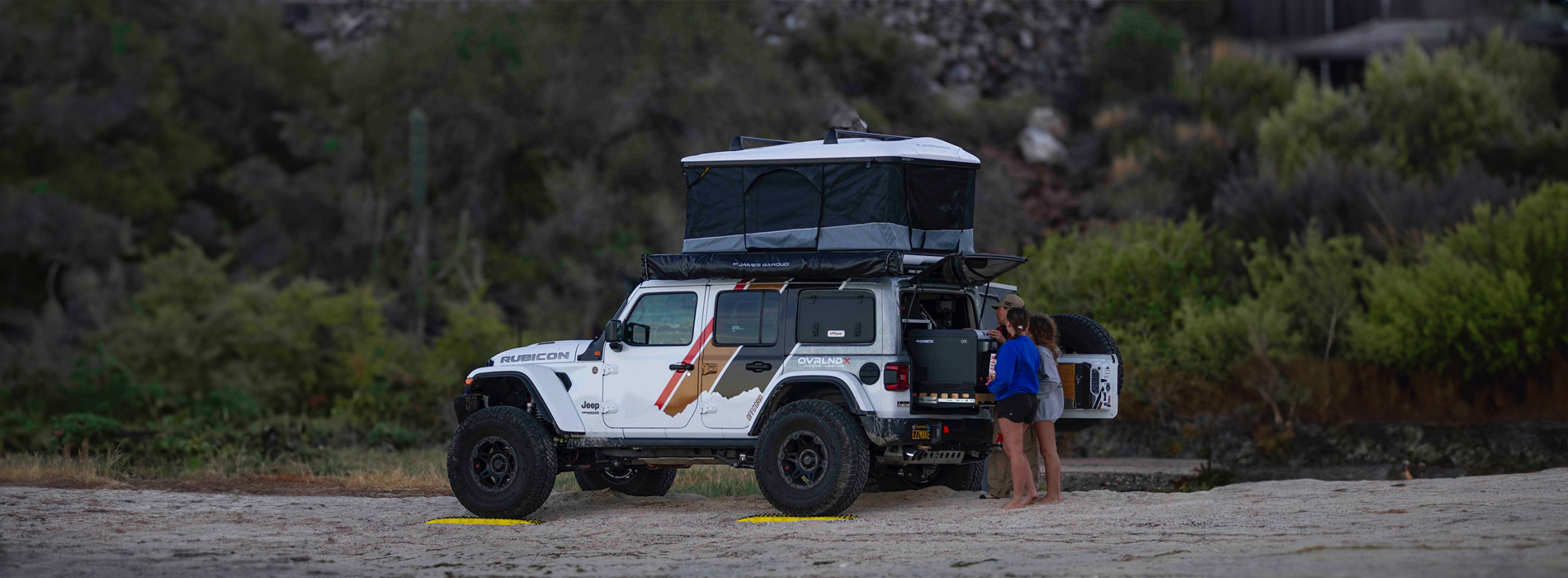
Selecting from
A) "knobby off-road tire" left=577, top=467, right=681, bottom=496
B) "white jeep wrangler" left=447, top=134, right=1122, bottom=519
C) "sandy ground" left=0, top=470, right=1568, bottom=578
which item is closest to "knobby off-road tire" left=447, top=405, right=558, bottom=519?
"white jeep wrangler" left=447, top=134, right=1122, bottom=519

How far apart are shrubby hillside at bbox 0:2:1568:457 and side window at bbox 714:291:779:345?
29.9 feet

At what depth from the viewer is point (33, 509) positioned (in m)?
12.5

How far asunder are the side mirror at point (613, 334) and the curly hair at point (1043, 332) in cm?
316

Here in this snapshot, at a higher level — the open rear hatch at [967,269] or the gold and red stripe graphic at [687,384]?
the open rear hatch at [967,269]

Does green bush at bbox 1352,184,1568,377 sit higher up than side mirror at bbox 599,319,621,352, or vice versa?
green bush at bbox 1352,184,1568,377

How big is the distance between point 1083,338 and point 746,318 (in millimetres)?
2665

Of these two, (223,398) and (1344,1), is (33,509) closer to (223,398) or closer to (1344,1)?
(223,398)

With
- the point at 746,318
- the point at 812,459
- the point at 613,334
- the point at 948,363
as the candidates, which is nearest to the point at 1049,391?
the point at 948,363

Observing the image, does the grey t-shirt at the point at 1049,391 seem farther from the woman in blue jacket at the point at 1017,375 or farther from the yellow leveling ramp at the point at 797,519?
the yellow leveling ramp at the point at 797,519

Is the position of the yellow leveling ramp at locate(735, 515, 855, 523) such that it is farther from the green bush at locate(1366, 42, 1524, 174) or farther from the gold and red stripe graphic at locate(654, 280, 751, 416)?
the green bush at locate(1366, 42, 1524, 174)

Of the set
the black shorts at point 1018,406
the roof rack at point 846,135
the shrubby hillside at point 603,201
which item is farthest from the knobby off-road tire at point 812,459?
the shrubby hillside at point 603,201

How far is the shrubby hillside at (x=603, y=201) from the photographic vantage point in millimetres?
20500

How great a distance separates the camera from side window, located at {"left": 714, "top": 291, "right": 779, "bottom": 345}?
11.8m

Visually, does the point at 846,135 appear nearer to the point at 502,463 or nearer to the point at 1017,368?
the point at 1017,368
